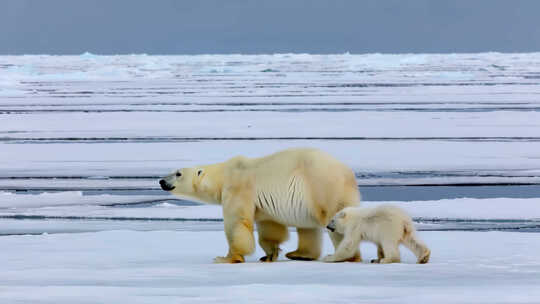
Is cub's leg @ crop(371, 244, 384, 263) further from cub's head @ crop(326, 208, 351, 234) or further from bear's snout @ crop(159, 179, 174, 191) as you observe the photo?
bear's snout @ crop(159, 179, 174, 191)

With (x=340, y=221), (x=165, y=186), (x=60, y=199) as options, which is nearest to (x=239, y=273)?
(x=340, y=221)

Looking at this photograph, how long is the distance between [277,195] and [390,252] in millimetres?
658

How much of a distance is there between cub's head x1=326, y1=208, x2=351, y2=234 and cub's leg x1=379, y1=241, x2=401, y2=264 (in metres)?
0.21

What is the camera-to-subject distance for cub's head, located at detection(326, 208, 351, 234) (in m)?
4.74

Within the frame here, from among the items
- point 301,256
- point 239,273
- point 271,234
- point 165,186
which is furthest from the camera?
point 165,186

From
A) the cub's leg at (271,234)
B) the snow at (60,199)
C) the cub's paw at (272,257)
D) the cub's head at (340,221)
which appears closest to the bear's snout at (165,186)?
the cub's leg at (271,234)

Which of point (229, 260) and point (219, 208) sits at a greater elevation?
point (219, 208)

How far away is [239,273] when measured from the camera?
464 centimetres

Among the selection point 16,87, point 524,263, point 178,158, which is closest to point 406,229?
point 524,263

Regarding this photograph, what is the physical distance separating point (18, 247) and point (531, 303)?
10.1 feet

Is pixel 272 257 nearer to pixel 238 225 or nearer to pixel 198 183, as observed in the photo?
pixel 238 225

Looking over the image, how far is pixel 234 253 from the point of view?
5070 millimetres

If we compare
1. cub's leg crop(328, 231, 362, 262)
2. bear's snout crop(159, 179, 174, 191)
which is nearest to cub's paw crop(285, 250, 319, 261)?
cub's leg crop(328, 231, 362, 262)

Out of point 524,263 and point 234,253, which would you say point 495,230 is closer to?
point 524,263
